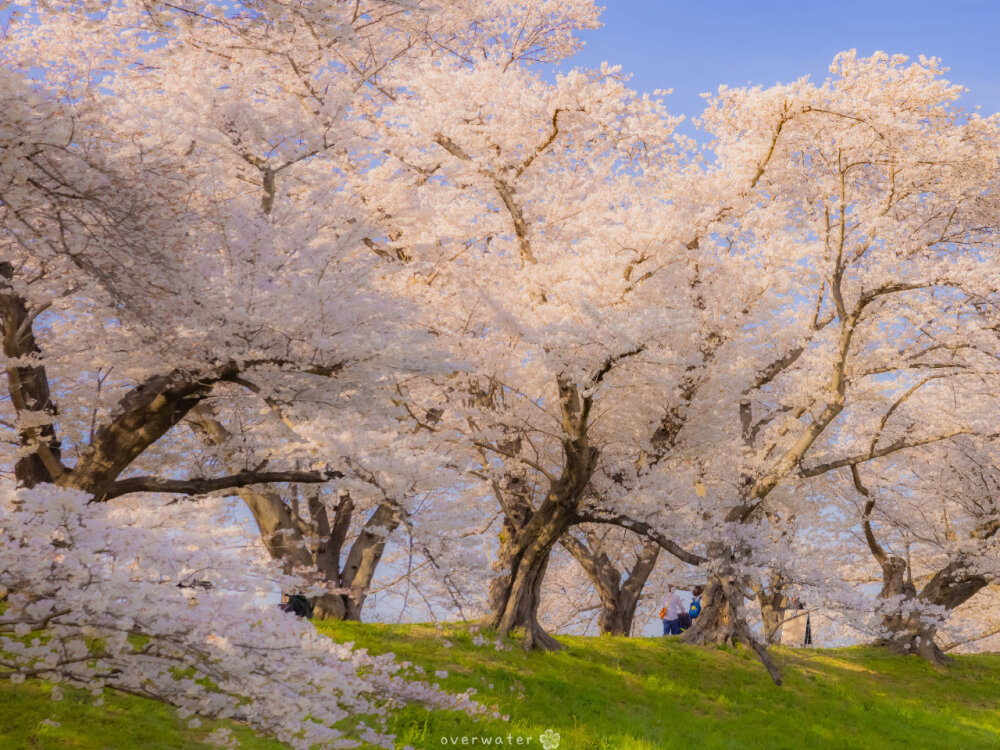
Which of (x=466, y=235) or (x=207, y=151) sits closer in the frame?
(x=207, y=151)

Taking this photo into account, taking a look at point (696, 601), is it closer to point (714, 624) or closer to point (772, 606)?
point (772, 606)

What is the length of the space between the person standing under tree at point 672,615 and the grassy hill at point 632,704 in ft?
10.2

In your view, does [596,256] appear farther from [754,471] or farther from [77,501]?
[77,501]

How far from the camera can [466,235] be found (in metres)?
14.0

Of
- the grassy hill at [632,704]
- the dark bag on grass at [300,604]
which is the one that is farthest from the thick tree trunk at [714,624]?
the dark bag on grass at [300,604]

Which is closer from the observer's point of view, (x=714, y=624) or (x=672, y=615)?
(x=714, y=624)

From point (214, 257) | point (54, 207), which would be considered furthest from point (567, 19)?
point (54, 207)

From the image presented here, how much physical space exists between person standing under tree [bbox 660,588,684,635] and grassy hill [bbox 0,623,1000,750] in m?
3.11

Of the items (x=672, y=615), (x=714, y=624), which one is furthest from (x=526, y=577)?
(x=672, y=615)

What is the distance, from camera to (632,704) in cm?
1267

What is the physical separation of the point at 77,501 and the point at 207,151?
622cm

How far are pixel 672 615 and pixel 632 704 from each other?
26.9 ft

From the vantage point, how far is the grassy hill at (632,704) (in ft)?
24.2

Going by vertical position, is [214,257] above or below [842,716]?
above
